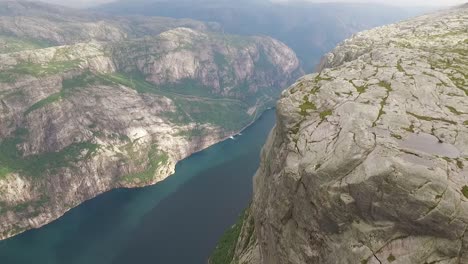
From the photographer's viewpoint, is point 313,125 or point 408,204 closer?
point 408,204

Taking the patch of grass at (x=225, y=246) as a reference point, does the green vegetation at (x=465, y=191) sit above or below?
above

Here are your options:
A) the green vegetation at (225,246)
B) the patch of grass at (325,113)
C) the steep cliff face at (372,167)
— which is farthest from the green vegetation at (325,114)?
the green vegetation at (225,246)

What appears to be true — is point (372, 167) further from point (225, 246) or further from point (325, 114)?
point (225, 246)

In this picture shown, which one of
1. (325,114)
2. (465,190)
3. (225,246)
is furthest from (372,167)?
(225,246)

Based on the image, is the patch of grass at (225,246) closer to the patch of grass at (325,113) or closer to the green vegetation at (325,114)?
the patch of grass at (325,113)

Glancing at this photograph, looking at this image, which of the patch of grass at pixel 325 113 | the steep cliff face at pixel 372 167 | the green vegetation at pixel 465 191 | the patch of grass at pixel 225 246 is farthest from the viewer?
the patch of grass at pixel 225 246

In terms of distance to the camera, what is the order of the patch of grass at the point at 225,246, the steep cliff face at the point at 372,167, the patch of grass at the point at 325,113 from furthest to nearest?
the patch of grass at the point at 225,246 → the patch of grass at the point at 325,113 → the steep cliff face at the point at 372,167

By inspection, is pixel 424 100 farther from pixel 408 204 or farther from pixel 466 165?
pixel 408 204

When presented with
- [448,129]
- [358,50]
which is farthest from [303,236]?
[358,50]

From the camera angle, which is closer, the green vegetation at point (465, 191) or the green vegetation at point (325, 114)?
the green vegetation at point (465, 191)
